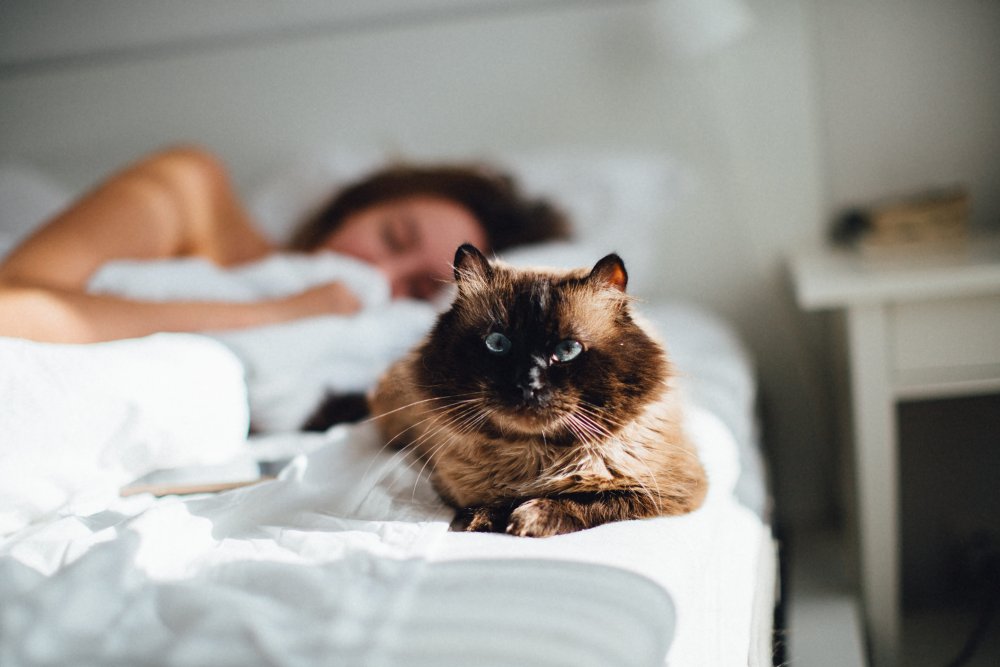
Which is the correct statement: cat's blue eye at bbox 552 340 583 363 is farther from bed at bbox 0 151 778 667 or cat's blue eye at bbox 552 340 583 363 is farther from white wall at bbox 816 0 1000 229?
white wall at bbox 816 0 1000 229

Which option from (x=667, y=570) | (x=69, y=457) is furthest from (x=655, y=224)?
(x=69, y=457)

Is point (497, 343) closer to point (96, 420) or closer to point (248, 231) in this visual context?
point (96, 420)

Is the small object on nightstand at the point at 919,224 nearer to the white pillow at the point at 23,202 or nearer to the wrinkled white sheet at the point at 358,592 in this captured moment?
the wrinkled white sheet at the point at 358,592

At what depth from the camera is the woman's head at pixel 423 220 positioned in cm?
152

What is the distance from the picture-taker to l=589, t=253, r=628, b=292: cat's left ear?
27.6 inches

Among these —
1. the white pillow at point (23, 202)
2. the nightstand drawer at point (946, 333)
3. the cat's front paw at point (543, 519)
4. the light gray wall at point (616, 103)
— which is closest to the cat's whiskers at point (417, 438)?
the cat's front paw at point (543, 519)

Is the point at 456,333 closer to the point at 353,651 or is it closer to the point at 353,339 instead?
the point at 353,651

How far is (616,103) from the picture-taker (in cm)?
183

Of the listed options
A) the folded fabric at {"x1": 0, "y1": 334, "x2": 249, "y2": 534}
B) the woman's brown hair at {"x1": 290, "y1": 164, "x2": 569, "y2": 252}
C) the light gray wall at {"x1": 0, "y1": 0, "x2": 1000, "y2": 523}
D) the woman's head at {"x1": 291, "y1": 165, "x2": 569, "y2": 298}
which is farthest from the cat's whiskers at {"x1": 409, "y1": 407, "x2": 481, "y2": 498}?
the light gray wall at {"x1": 0, "y1": 0, "x2": 1000, "y2": 523}

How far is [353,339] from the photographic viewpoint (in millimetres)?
1139

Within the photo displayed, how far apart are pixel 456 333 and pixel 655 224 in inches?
44.9

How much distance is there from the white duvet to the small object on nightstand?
84 centimetres

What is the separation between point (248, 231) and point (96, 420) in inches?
39.1

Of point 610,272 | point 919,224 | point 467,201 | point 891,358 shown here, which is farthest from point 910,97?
point 610,272
